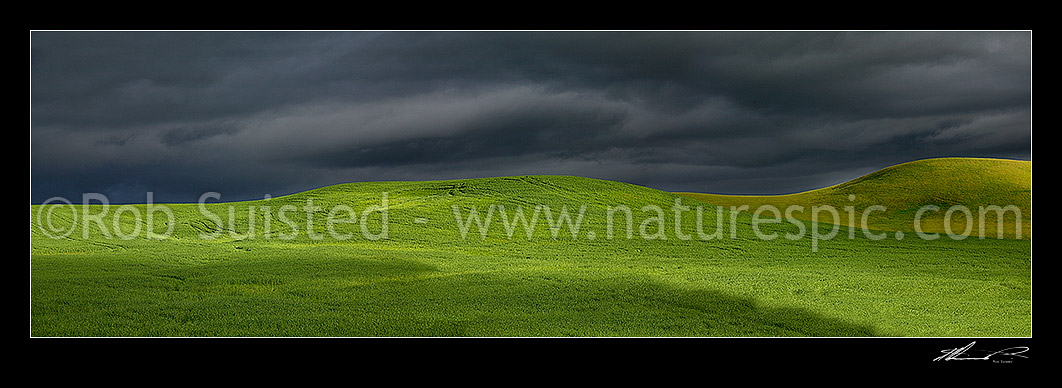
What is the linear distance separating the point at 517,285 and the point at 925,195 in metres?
34.7

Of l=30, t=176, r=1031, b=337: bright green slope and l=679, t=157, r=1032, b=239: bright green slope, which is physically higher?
l=679, t=157, r=1032, b=239: bright green slope

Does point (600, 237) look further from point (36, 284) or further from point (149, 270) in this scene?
point (36, 284)

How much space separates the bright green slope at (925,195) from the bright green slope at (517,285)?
24.2 ft

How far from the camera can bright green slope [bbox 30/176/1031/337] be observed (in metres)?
11.7

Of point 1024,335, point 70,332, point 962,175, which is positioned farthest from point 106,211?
point 962,175

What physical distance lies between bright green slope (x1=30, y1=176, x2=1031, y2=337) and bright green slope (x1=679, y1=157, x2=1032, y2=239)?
24.2ft

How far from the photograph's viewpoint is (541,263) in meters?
21.5

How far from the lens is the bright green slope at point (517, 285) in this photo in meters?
11.7
